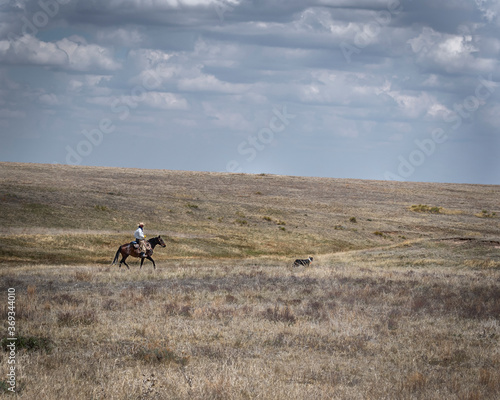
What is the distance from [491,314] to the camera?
17.8 metres

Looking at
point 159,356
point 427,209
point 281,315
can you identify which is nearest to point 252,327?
point 281,315

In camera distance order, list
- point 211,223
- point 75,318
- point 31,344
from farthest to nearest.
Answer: point 211,223, point 75,318, point 31,344

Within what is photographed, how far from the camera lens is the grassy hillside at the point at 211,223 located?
44781mm

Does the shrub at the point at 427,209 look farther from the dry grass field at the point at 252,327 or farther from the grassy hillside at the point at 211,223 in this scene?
the dry grass field at the point at 252,327

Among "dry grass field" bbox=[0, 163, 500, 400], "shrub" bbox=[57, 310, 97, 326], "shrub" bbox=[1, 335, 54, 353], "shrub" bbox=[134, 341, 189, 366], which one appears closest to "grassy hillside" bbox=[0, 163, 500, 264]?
"dry grass field" bbox=[0, 163, 500, 400]

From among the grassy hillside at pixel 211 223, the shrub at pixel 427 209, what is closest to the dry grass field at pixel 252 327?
the grassy hillside at pixel 211 223

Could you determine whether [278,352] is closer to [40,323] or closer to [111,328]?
[111,328]

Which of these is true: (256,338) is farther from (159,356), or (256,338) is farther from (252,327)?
(159,356)

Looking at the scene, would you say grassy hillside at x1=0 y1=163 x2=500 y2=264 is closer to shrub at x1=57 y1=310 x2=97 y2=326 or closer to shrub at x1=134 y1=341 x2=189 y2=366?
shrub at x1=57 y1=310 x2=97 y2=326

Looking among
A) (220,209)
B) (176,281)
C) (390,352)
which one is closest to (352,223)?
(220,209)

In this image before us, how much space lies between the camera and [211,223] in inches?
2534

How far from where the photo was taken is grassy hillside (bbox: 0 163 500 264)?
4478cm

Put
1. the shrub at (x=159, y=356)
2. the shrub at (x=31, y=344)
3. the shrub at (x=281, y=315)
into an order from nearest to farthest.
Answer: the shrub at (x=159, y=356)
the shrub at (x=31, y=344)
the shrub at (x=281, y=315)

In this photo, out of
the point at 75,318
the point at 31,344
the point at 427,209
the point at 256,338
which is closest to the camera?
the point at 31,344
